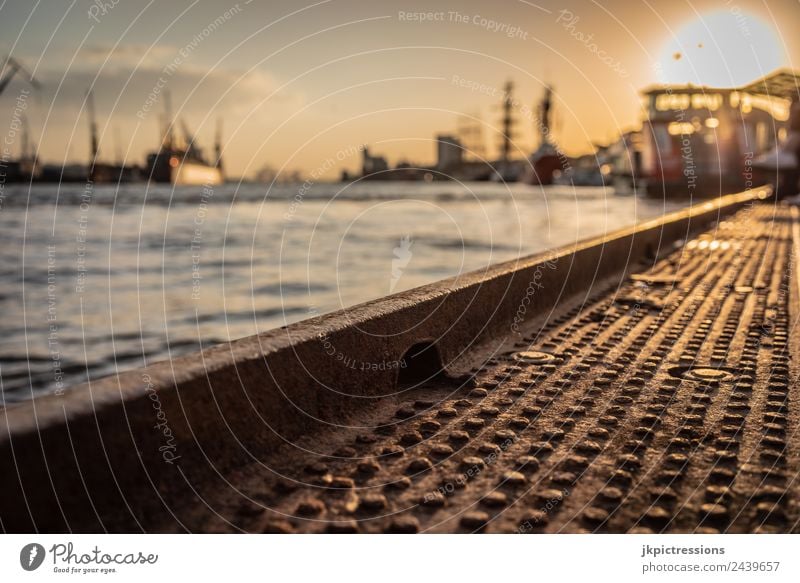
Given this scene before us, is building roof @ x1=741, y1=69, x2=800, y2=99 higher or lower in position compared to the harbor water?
higher

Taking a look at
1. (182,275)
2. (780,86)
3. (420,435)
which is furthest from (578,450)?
(780,86)

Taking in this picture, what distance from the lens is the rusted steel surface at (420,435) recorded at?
2525mm

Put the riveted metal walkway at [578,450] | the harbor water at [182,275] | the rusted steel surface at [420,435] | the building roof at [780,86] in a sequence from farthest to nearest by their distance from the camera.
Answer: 1. the building roof at [780,86]
2. the harbor water at [182,275]
3. the riveted metal walkway at [578,450]
4. the rusted steel surface at [420,435]

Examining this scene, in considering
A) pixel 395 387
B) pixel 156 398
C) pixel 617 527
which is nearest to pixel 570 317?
pixel 395 387

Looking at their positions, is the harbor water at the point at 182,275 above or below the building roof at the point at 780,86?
below

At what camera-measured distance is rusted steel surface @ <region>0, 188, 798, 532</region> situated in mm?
2525

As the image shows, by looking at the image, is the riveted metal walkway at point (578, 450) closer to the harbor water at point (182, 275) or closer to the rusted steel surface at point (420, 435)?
the rusted steel surface at point (420, 435)

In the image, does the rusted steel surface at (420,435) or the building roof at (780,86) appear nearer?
the rusted steel surface at (420,435)

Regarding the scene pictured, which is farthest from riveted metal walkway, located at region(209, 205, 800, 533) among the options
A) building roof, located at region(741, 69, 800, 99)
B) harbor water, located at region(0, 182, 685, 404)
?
building roof, located at region(741, 69, 800, 99)

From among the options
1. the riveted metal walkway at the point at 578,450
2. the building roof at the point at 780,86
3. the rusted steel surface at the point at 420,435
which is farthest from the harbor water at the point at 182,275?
the building roof at the point at 780,86

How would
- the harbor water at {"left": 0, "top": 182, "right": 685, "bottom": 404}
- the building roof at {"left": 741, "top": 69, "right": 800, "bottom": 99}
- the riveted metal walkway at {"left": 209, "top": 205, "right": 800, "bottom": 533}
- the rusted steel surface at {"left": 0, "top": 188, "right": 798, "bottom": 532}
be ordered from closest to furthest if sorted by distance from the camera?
the rusted steel surface at {"left": 0, "top": 188, "right": 798, "bottom": 532} → the riveted metal walkway at {"left": 209, "top": 205, "right": 800, "bottom": 533} → the harbor water at {"left": 0, "top": 182, "right": 685, "bottom": 404} → the building roof at {"left": 741, "top": 69, "right": 800, "bottom": 99}

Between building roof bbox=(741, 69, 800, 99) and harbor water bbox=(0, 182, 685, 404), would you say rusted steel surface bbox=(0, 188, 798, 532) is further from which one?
building roof bbox=(741, 69, 800, 99)

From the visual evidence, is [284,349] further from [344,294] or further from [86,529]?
[344,294]

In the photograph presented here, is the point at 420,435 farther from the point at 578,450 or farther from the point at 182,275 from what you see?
the point at 182,275
